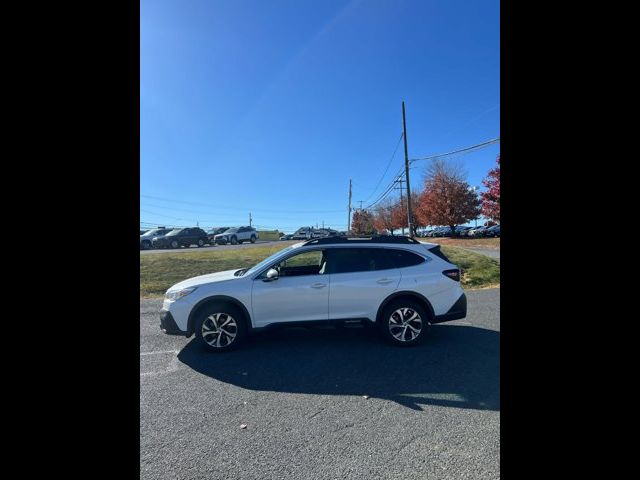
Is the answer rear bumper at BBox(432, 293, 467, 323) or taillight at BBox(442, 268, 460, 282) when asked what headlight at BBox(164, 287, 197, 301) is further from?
taillight at BBox(442, 268, 460, 282)

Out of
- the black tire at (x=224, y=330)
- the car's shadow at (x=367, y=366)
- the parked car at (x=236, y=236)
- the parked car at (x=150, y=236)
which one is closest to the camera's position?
the car's shadow at (x=367, y=366)

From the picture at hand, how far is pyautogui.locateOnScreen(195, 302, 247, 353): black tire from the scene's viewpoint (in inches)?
178

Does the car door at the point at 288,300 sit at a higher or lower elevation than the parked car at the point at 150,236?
lower

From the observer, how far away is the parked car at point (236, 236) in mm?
32672

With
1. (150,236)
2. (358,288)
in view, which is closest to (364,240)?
(358,288)

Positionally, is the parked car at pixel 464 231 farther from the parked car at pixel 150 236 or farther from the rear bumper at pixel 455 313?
the rear bumper at pixel 455 313

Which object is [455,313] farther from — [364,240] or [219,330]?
[219,330]

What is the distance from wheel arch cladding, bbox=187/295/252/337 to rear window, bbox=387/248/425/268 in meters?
2.46

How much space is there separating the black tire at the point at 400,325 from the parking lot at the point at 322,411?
0.15 meters

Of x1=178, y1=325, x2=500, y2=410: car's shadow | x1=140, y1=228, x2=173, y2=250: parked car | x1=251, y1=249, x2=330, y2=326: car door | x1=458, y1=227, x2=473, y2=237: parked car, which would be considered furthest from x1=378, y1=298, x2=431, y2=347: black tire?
x1=458, y1=227, x2=473, y2=237: parked car

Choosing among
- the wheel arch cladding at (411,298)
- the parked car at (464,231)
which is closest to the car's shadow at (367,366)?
the wheel arch cladding at (411,298)

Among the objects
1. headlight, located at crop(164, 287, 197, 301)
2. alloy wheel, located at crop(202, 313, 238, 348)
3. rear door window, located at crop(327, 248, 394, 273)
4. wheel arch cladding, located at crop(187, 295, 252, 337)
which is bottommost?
alloy wheel, located at crop(202, 313, 238, 348)
